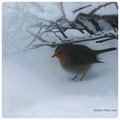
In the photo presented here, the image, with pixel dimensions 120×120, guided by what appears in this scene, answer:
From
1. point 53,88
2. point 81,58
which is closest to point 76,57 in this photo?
point 81,58

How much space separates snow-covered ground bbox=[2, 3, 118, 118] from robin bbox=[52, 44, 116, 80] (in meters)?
0.03

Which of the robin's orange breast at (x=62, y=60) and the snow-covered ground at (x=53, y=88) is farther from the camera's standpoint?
the robin's orange breast at (x=62, y=60)

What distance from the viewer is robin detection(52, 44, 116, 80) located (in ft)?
8.84

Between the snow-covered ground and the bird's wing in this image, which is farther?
the bird's wing

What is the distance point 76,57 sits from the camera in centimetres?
278

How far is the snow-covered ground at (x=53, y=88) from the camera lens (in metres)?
2.56

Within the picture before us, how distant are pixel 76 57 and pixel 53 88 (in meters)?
0.25

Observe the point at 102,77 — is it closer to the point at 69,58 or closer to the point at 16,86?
the point at 69,58

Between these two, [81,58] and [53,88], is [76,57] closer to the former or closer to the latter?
[81,58]

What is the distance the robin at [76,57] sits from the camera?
8.84 feet

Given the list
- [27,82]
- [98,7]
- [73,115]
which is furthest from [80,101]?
[98,7]

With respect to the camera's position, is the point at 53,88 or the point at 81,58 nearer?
the point at 53,88

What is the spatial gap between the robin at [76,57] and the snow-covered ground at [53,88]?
3cm

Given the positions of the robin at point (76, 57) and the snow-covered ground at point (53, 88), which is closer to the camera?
the snow-covered ground at point (53, 88)
